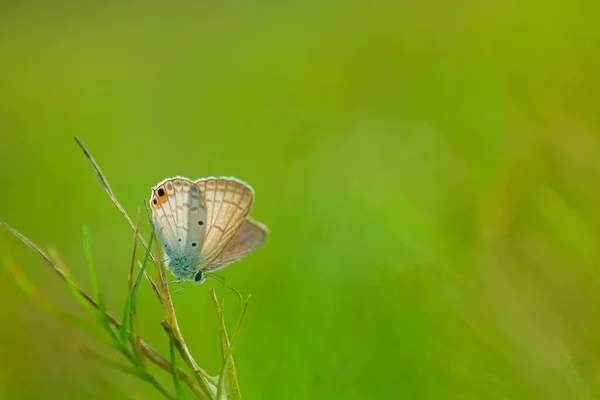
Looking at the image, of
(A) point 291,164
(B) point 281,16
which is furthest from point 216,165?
(B) point 281,16

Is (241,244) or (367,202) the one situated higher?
(367,202)

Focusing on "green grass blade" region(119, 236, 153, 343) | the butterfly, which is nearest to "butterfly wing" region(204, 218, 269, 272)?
the butterfly

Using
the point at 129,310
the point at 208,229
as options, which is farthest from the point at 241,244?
the point at 129,310

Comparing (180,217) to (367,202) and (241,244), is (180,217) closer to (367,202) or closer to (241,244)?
(241,244)

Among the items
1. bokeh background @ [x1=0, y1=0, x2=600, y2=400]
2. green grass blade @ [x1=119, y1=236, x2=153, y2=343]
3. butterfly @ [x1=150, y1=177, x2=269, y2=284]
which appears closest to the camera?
green grass blade @ [x1=119, y1=236, x2=153, y2=343]

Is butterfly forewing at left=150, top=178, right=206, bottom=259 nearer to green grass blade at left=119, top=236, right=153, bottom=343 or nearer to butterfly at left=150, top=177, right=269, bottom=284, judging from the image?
butterfly at left=150, top=177, right=269, bottom=284

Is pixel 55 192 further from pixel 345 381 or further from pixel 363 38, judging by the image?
pixel 363 38
